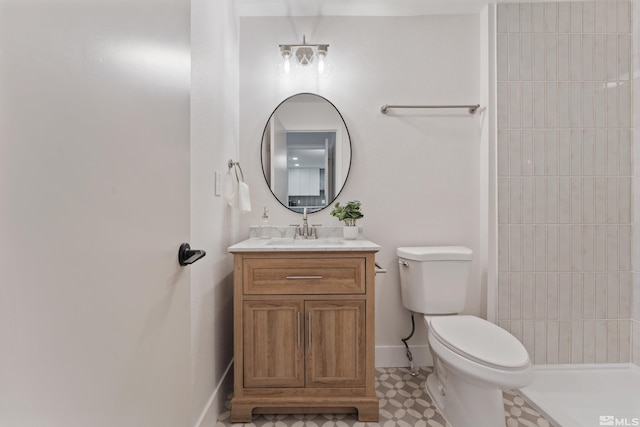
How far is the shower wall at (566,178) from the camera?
1.83 m

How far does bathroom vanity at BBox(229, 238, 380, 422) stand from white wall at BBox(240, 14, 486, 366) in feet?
1.93

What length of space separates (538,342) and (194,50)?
2.52 metres

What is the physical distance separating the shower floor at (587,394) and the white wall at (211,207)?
1.68 metres

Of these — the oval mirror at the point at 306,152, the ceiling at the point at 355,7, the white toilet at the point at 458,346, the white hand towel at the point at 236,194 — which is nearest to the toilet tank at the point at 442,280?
the white toilet at the point at 458,346

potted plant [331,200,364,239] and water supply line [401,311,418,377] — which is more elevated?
potted plant [331,200,364,239]

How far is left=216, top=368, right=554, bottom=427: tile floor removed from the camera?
4.54 ft

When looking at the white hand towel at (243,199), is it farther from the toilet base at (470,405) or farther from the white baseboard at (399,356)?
the toilet base at (470,405)

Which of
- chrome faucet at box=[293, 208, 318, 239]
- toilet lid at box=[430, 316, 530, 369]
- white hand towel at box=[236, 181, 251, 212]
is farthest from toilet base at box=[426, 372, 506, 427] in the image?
white hand towel at box=[236, 181, 251, 212]

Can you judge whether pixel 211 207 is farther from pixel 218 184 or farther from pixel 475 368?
pixel 475 368

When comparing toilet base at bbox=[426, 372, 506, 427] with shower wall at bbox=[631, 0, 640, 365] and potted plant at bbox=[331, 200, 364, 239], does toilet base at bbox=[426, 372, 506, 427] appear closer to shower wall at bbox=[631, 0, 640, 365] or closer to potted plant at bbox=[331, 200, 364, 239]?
potted plant at bbox=[331, 200, 364, 239]

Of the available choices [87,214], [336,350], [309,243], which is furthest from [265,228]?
[87,214]

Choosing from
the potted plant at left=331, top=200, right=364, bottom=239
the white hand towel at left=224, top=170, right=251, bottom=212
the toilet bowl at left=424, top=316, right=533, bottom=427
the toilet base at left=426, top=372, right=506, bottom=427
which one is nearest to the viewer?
the toilet bowl at left=424, top=316, right=533, bottom=427

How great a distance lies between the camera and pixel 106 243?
19.2 inches

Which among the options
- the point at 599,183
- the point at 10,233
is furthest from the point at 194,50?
the point at 599,183
